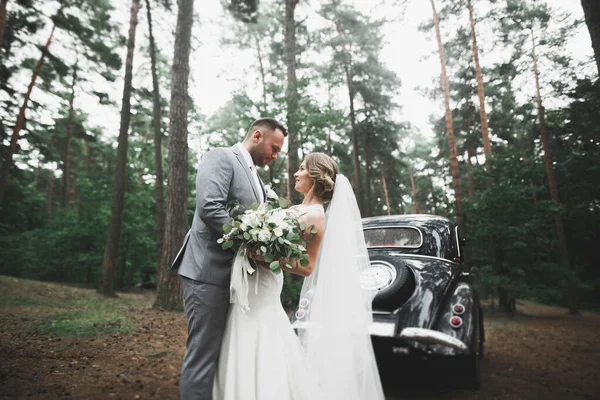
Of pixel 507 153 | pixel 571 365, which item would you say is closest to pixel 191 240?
pixel 571 365

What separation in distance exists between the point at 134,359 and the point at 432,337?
12.5ft

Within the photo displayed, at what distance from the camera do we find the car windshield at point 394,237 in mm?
4836

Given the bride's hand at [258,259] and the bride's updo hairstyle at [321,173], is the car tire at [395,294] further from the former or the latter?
the bride's hand at [258,259]

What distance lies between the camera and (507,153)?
10953mm

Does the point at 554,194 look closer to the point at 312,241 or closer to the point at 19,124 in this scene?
the point at 312,241

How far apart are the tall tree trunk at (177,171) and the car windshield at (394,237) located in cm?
460

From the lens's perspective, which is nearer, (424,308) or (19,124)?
(424,308)

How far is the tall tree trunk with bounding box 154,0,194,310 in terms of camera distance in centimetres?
764

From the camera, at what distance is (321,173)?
122 inches

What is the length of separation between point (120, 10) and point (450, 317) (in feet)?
46.3

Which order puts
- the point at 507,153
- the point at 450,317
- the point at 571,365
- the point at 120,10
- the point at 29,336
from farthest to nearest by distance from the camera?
the point at 120,10 → the point at 507,153 → the point at 571,365 → the point at 29,336 → the point at 450,317

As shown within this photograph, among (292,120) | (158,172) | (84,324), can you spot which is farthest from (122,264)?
(292,120)

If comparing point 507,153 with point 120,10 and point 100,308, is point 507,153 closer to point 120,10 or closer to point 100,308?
point 100,308

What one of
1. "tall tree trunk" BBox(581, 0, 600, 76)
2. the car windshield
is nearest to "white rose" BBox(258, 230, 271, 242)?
the car windshield
